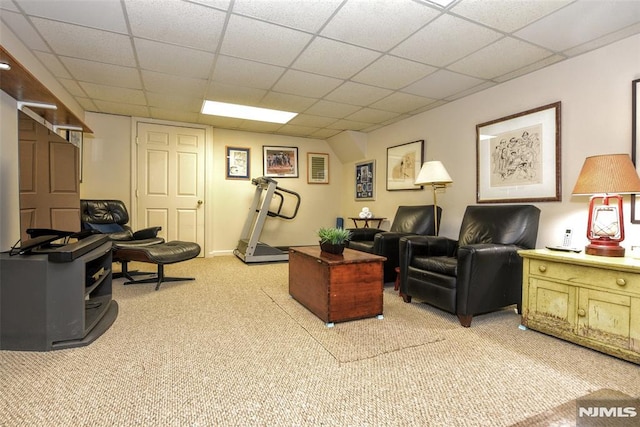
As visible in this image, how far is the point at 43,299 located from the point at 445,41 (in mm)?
3372

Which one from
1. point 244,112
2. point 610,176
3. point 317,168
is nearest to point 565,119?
point 610,176

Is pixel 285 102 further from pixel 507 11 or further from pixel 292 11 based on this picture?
pixel 507 11

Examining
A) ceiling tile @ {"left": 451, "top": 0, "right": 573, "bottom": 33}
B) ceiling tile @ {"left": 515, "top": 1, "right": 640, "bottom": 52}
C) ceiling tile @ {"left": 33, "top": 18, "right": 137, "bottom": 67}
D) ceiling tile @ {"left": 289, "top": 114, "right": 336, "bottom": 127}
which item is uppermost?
ceiling tile @ {"left": 289, "top": 114, "right": 336, "bottom": 127}

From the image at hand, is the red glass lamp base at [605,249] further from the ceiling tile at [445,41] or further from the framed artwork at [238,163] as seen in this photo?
the framed artwork at [238,163]

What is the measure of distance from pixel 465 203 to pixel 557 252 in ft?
5.05

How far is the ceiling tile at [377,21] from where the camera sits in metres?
2.09

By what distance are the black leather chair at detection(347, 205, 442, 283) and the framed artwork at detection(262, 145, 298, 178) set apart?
7.96 feet

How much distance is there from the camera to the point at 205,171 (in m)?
5.34

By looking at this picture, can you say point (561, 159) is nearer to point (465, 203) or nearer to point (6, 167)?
point (465, 203)

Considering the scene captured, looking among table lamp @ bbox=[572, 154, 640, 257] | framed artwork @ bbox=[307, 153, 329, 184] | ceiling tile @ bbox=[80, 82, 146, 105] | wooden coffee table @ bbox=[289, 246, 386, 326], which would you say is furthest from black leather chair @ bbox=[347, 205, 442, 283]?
ceiling tile @ bbox=[80, 82, 146, 105]

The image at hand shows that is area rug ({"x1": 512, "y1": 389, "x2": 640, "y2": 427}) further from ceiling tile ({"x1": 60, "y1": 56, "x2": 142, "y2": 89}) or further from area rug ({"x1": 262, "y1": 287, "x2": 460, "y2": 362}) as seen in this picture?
ceiling tile ({"x1": 60, "y1": 56, "x2": 142, "y2": 89})

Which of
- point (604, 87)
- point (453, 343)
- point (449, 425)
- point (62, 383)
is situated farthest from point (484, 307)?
point (62, 383)

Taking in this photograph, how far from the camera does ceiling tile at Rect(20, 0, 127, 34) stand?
2094 mm

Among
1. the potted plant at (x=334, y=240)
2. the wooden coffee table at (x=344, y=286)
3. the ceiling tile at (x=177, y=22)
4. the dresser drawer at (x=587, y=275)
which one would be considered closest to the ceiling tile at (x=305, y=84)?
the ceiling tile at (x=177, y=22)
